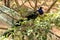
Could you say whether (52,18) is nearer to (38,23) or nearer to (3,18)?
(38,23)

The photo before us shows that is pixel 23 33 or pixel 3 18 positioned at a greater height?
pixel 3 18

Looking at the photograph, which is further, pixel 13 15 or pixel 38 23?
pixel 13 15

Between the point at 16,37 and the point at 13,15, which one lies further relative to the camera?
the point at 13,15

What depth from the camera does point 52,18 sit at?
2123mm

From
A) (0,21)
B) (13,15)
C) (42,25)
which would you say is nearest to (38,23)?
(42,25)

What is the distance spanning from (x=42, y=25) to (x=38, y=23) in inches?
2.4

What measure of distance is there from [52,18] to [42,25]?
0.50 feet

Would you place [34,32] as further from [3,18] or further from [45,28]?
[3,18]

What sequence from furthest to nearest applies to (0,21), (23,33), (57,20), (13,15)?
(0,21) → (13,15) → (23,33) → (57,20)

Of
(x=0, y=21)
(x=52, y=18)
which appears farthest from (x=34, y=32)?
(x=0, y=21)

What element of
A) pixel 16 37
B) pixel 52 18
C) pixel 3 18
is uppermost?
pixel 3 18

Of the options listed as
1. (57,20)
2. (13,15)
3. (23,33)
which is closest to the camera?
(57,20)

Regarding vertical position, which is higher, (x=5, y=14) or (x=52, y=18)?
(x=5, y=14)

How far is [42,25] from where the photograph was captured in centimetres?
209
